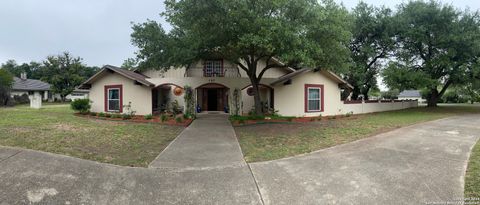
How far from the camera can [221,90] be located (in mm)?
19750

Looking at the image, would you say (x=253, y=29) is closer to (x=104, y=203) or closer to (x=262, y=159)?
(x=262, y=159)

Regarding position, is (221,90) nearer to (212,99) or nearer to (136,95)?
(212,99)

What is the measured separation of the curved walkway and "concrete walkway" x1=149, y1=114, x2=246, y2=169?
0.08 ft

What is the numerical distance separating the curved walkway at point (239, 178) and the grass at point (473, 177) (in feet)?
0.41

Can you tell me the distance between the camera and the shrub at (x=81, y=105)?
52.8 feet

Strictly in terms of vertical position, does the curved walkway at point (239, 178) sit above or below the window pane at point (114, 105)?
below

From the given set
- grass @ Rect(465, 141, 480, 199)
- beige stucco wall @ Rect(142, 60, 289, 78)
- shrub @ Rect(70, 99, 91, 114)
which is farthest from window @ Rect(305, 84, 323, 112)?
shrub @ Rect(70, 99, 91, 114)

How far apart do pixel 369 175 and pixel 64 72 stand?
48644mm

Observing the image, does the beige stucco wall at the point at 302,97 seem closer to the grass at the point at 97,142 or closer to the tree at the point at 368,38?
the tree at the point at 368,38

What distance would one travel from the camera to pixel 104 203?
3.91 metres

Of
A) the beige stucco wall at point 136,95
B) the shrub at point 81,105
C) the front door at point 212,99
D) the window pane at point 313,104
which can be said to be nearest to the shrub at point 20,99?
the shrub at point 81,105

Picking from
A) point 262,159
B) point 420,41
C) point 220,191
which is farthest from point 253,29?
point 420,41

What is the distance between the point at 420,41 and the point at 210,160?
2214 centimetres

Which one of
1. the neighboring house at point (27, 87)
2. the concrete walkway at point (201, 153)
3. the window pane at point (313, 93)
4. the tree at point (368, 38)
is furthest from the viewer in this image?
the neighboring house at point (27, 87)
